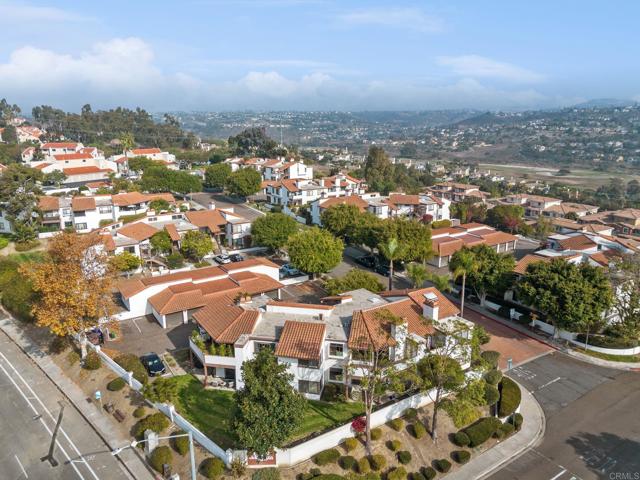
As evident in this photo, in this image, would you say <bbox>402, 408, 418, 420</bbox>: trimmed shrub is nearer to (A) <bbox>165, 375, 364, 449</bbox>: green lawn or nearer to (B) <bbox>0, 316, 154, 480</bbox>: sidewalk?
Answer: (A) <bbox>165, 375, 364, 449</bbox>: green lawn

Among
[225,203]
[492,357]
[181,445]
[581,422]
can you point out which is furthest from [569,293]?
[225,203]

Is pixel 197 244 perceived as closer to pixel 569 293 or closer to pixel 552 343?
pixel 552 343

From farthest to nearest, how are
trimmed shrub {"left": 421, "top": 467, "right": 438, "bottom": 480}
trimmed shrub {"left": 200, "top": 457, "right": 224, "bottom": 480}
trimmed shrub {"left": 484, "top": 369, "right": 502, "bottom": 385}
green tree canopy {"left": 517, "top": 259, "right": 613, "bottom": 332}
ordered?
1. green tree canopy {"left": 517, "top": 259, "right": 613, "bottom": 332}
2. trimmed shrub {"left": 484, "top": 369, "right": 502, "bottom": 385}
3. trimmed shrub {"left": 421, "top": 467, "right": 438, "bottom": 480}
4. trimmed shrub {"left": 200, "top": 457, "right": 224, "bottom": 480}

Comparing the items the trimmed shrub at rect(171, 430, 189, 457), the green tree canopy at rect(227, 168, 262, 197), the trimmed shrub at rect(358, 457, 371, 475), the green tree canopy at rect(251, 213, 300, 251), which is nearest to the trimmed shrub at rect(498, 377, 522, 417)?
the trimmed shrub at rect(358, 457, 371, 475)

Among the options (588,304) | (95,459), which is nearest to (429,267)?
(588,304)

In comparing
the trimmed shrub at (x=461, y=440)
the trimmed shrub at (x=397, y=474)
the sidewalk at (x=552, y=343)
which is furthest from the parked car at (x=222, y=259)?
the trimmed shrub at (x=397, y=474)
